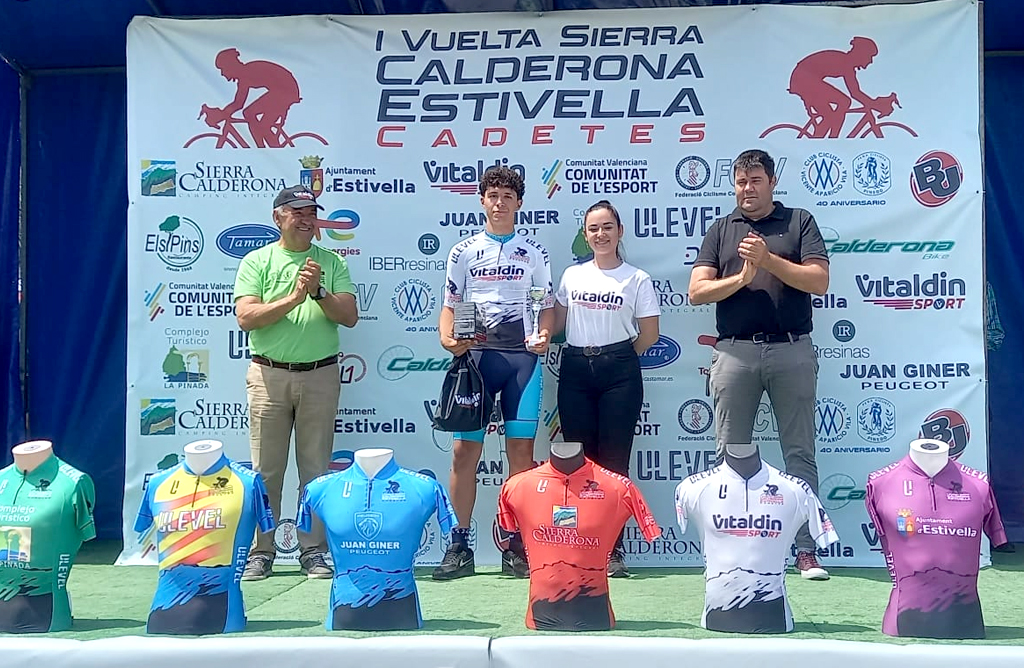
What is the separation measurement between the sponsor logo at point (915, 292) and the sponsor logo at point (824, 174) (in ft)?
1.45

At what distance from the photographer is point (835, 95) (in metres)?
4.56

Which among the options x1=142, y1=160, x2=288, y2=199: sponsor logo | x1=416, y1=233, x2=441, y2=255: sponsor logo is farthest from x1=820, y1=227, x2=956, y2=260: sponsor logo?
x1=142, y1=160, x2=288, y2=199: sponsor logo

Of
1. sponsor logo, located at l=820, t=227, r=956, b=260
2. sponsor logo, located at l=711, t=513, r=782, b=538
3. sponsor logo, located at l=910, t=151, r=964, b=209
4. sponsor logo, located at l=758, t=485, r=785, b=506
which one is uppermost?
sponsor logo, located at l=910, t=151, r=964, b=209

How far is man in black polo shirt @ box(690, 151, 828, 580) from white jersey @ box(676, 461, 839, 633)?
0.84 m

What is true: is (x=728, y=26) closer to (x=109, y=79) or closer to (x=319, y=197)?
(x=319, y=197)

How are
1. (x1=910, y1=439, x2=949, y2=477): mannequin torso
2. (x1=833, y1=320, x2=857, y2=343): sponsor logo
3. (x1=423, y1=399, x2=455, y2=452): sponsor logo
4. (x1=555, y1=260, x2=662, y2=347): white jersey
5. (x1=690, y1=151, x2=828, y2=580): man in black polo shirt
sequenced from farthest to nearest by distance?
(x1=423, y1=399, x2=455, y2=452): sponsor logo → (x1=833, y1=320, x2=857, y2=343): sponsor logo → (x1=555, y1=260, x2=662, y2=347): white jersey → (x1=690, y1=151, x2=828, y2=580): man in black polo shirt → (x1=910, y1=439, x2=949, y2=477): mannequin torso

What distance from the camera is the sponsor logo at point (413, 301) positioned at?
468cm

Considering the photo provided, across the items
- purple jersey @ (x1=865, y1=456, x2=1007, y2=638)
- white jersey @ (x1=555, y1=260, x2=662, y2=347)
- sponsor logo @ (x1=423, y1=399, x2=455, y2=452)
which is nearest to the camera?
purple jersey @ (x1=865, y1=456, x2=1007, y2=638)

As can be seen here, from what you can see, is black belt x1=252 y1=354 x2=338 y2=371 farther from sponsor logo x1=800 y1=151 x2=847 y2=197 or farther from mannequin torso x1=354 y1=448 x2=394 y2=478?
sponsor logo x1=800 y1=151 x2=847 y2=197

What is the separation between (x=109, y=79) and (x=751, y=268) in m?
3.72

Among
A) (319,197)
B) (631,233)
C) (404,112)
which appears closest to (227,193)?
(319,197)

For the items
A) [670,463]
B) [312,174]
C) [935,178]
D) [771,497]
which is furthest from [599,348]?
[935,178]

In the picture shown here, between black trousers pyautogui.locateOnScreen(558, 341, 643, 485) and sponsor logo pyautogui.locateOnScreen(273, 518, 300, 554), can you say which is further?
sponsor logo pyautogui.locateOnScreen(273, 518, 300, 554)

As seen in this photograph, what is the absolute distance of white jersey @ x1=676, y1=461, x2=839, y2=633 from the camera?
3.05m
